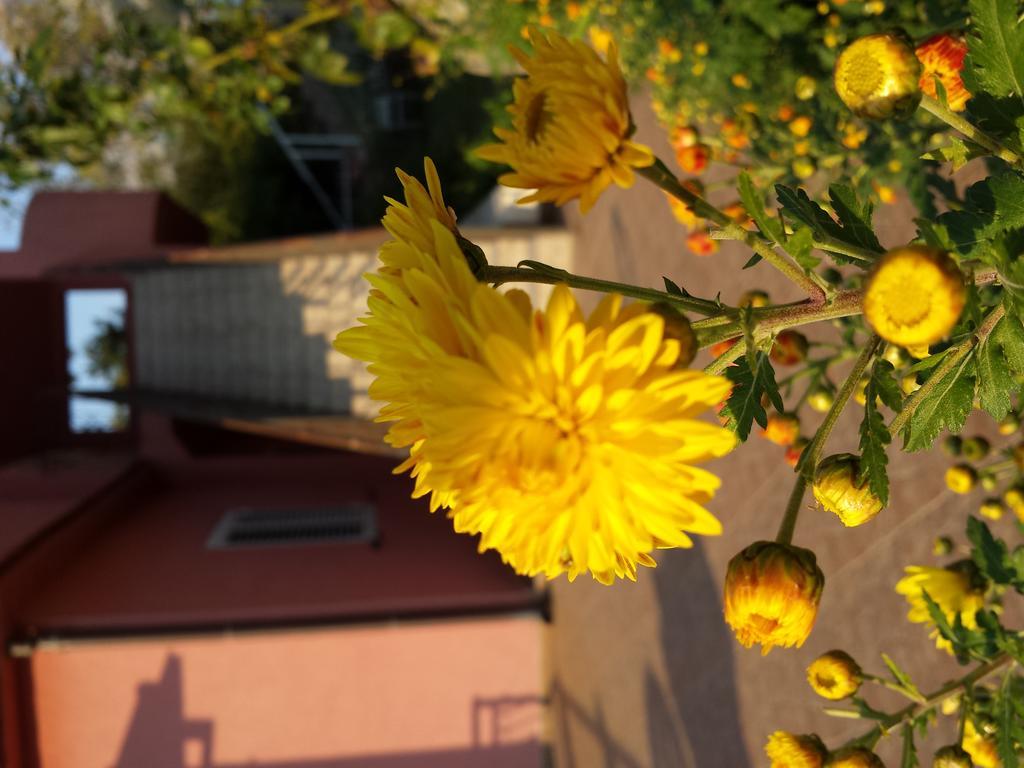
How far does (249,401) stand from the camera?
13.9 ft

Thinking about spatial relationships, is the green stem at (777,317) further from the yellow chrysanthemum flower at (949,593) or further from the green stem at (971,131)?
the yellow chrysanthemum flower at (949,593)

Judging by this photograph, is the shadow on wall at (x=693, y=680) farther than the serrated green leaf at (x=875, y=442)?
Yes

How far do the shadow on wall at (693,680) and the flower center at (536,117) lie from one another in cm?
243

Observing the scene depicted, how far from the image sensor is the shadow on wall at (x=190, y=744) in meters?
3.55

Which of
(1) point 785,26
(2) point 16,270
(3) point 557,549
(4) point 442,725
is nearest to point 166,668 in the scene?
(4) point 442,725

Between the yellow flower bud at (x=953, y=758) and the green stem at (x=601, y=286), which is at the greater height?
the green stem at (x=601, y=286)

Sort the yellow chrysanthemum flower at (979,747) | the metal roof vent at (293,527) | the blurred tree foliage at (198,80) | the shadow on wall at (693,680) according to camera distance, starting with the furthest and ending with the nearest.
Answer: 1. the metal roof vent at (293,527)
2. the blurred tree foliage at (198,80)
3. the shadow on wall at (693,680)
4. the yellow chrysanthemum flower at (979,747)

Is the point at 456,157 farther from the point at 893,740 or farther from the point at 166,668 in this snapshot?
the point at 893,740

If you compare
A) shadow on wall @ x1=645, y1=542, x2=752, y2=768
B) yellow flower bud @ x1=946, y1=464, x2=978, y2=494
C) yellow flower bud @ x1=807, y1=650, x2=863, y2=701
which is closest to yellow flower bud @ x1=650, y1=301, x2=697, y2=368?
yellow flower bud @ x1=807, y1=650, x2=863, y2=701

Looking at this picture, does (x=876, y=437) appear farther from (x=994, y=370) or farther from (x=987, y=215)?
(x=987, y=215)

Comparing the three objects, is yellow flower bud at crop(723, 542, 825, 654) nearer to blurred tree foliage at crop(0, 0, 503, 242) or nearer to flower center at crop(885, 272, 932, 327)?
flower center at crop(885, 272, 932, 327)

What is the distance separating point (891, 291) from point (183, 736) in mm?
4062

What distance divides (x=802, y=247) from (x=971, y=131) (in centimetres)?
27

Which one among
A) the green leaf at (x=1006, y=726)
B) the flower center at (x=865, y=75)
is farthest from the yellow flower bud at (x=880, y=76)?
the green leaf at (x=1006, y=726)
